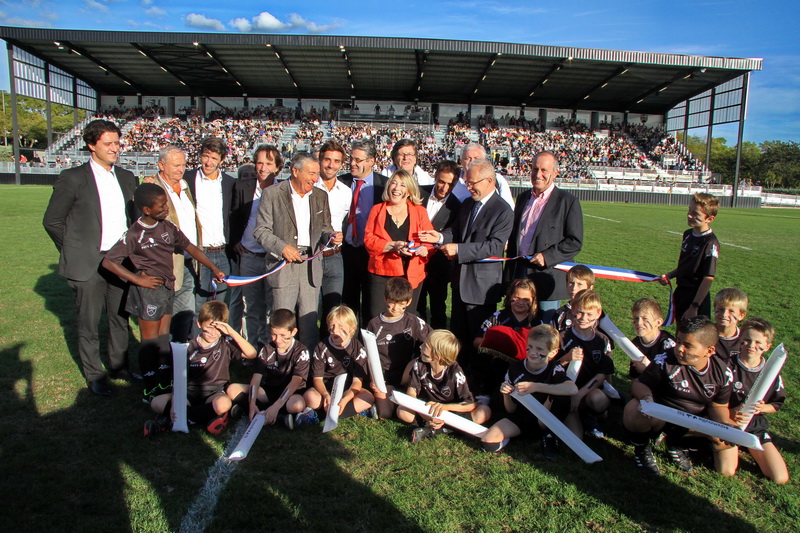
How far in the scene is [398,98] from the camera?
46.9m

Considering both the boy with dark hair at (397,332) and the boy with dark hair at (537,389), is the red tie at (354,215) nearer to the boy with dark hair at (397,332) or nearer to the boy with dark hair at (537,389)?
the boy with dark hair at (397,332)

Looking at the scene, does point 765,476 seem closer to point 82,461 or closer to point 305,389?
point 305,389

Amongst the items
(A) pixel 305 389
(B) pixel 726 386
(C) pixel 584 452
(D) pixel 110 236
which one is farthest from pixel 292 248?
(B) pixel 726 386

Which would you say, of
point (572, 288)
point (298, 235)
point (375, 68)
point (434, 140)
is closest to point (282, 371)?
point (298, 235)

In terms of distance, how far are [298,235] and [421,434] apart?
2000 millimetres

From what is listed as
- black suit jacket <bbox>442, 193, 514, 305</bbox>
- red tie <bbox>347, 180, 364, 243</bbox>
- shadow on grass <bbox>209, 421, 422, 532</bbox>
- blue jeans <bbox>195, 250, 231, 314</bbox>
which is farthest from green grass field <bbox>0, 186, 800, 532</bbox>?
red tie <bbox>347, 180, 364, 243</bbox>

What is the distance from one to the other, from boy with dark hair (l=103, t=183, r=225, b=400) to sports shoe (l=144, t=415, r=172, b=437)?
471mm

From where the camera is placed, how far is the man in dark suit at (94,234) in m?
4.25

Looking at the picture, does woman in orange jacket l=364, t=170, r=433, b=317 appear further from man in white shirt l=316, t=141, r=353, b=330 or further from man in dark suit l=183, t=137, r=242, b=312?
man in dark suit l=183, t=137, r=242, b=312

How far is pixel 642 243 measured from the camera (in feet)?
46.0

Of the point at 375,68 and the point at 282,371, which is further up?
the point at 375,68

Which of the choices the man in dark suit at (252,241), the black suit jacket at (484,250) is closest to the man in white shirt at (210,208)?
the man in dark suit at (252,241)

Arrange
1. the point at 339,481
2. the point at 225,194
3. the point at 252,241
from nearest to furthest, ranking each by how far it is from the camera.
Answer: the point at 339,481
the point at 252,241
the point at 225,194

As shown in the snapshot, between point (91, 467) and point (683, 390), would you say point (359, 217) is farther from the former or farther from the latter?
point (683, 390)
